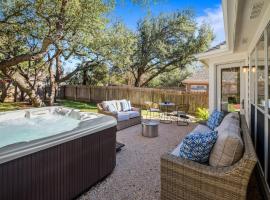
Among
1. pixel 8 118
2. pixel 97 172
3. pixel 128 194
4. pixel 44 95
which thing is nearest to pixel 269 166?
pixel 128 194

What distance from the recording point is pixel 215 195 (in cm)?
212

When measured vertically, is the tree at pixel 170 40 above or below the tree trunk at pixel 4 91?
above

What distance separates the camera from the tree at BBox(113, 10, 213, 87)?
49.5ft

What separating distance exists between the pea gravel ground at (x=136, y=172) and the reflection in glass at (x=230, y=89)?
2.17m

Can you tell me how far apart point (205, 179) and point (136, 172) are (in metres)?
1.62

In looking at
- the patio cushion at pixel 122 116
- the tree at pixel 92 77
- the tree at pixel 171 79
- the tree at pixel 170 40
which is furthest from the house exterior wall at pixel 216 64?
the tree at pixel 92 77

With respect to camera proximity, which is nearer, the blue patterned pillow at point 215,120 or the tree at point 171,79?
the blue patterned pillow at point 215,120

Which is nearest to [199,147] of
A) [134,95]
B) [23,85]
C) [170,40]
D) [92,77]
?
[134,95]

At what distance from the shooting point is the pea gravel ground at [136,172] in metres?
2.83

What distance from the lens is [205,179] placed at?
2.18 metres

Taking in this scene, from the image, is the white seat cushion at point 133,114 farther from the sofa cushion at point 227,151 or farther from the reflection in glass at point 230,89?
the sofa cushion at point 227,151

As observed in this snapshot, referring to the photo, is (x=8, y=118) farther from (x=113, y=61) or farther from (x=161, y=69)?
(x=161, y=69)

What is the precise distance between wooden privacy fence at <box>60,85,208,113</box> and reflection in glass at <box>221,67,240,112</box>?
314cm

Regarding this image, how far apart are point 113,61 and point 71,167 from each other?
1004 cm
